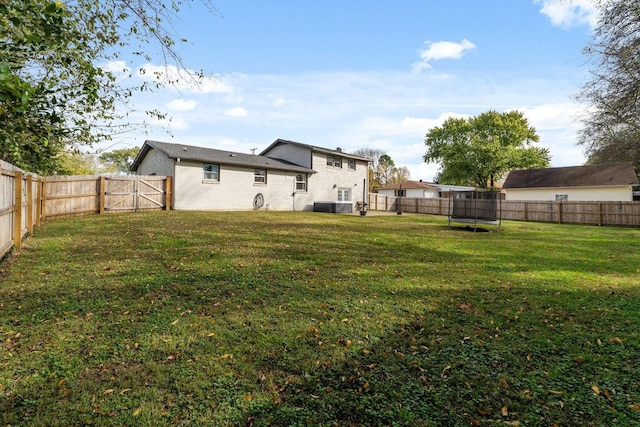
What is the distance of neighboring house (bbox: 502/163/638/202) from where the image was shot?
2377cm

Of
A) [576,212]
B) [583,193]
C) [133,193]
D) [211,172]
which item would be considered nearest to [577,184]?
[583,193]

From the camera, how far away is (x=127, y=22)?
15.1ft

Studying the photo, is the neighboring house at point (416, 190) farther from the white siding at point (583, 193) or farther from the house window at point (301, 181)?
the house window at point (301, 181)

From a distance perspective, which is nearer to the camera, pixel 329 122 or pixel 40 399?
pixel 40 399

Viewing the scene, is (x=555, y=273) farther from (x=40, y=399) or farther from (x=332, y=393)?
(x=40, y=399)

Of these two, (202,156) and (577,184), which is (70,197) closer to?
(202,156)

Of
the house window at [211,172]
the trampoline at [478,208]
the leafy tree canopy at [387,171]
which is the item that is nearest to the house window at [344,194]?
the house window at [211,172]

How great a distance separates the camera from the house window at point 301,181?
22323mm

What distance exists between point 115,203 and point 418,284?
14679 mm

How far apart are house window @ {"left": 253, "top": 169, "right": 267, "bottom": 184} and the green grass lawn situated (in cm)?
1388

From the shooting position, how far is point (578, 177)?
25.8 metres

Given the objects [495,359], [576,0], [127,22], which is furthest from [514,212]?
[127,22]

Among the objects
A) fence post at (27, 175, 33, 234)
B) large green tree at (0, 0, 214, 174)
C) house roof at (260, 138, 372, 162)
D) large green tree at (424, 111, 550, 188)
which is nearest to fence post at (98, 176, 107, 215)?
fence post at (27, 175, 33, 234)

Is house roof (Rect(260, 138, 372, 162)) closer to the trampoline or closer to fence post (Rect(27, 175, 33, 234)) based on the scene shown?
the trampoline
